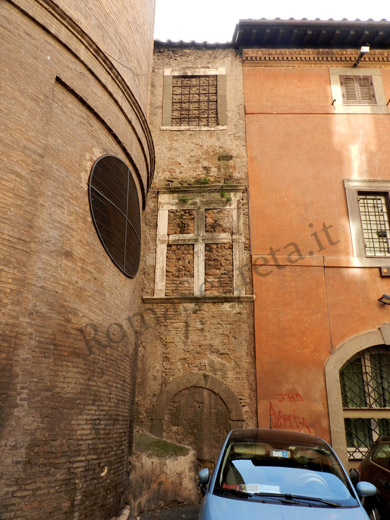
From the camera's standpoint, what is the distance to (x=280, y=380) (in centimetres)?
865

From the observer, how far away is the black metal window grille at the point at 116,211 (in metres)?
6.50

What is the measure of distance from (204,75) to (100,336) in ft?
28.1

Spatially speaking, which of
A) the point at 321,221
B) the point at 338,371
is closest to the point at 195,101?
the point at 321,221

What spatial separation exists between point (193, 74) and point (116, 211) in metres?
6.49

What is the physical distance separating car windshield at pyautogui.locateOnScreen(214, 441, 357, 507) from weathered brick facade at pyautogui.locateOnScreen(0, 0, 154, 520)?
2.18 meters

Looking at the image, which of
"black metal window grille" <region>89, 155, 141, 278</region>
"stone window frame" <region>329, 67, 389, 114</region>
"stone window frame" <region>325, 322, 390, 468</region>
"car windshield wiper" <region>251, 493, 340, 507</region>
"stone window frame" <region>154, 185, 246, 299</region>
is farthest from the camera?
"stone window frame" <region>329, 67, 389, 114</region>

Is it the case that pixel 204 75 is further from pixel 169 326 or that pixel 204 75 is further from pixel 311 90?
pixel 169 326

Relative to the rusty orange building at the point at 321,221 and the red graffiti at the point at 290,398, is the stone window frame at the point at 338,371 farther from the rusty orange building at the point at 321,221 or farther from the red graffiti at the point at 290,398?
the red graffiti at the point at 290,398

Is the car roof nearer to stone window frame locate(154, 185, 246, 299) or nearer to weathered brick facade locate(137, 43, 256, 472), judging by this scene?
weathered brick facade locate(137, 43, 256, 472)

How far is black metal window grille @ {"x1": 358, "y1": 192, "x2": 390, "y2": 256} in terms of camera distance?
9914 mm

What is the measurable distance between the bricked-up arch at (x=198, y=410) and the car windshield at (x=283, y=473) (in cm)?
427

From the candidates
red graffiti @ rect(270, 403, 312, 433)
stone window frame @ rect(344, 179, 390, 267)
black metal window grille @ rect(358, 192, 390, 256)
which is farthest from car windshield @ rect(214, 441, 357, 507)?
black metal window grille @ rect(358, 192, 390, 256)

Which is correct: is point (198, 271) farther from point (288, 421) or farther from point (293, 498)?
point (293, 498)

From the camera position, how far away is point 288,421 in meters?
8.34
